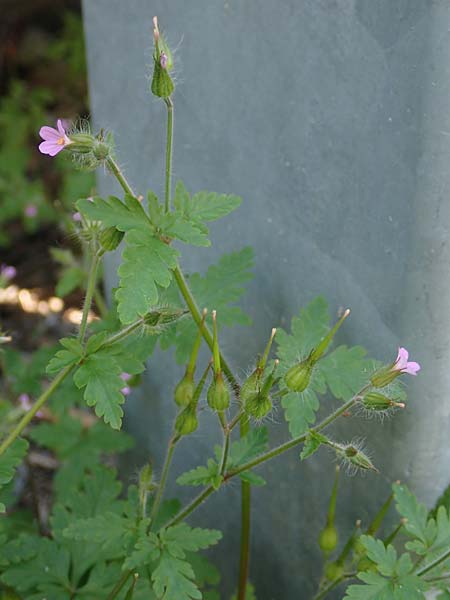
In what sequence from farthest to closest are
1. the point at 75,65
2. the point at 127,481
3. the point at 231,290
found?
the point at 75,65, the point at 127,481, the point at 231,290

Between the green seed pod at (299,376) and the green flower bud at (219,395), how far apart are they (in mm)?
122

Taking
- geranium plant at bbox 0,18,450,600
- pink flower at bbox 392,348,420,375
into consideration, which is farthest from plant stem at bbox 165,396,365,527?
pink flower at bbox 392,348,420,375

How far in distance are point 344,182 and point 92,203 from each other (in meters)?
0.54

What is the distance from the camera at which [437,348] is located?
5.33 ft

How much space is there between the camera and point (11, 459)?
1.67 meters

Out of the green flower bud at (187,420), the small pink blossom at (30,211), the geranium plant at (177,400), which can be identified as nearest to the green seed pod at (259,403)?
the geranium plant at (177,400)

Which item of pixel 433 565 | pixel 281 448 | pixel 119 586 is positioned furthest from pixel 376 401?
pixel 119 586

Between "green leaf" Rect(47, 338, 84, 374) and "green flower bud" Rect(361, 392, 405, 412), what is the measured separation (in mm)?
593

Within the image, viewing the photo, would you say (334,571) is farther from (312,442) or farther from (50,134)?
(50,134)

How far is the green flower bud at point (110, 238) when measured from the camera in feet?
5.19

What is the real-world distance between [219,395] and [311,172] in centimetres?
56

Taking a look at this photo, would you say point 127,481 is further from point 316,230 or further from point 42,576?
point 316,230

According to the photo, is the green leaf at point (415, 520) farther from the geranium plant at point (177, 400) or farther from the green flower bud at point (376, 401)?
the green flower bud at point (376, 401)

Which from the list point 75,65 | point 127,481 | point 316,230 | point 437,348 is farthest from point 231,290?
point 75,65
